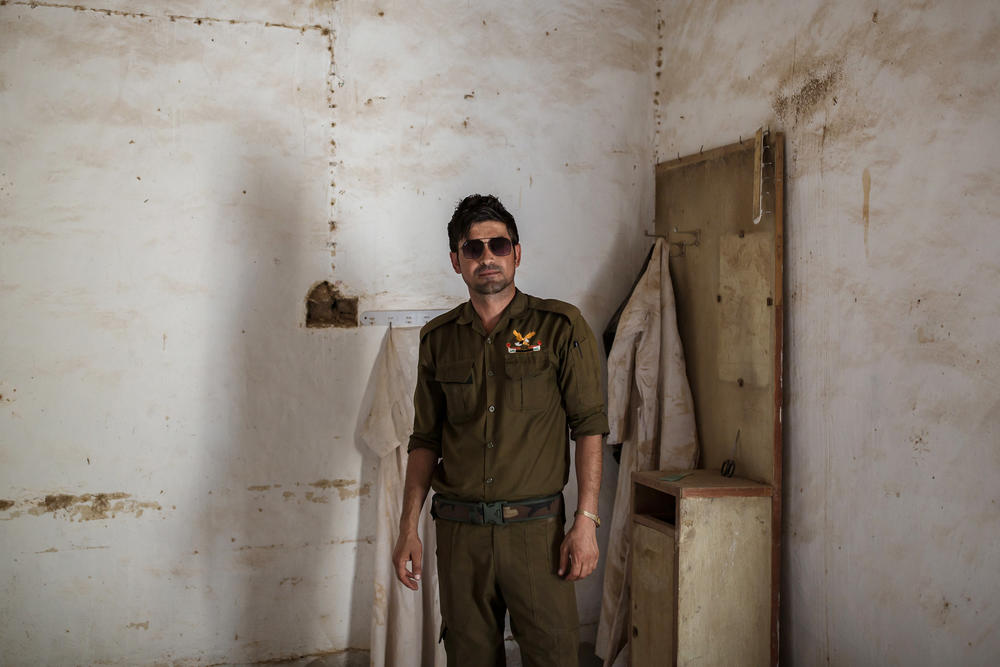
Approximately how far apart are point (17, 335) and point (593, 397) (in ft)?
6.37

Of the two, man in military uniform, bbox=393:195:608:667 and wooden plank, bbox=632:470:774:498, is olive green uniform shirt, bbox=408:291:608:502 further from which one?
wooden plank, bbox=632:470:774:498

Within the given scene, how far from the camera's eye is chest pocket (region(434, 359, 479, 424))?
78.1 inches

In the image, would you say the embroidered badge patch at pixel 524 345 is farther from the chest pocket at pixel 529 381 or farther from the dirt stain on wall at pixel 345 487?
the dirt stain on wall at pixel 345 487

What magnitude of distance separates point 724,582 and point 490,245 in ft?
4.17

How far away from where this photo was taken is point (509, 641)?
291 centimetres

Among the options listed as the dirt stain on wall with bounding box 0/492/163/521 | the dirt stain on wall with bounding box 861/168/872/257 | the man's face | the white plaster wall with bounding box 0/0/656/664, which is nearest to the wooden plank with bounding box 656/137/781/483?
the dirt stain on wall with bounding box 861/168/872/257

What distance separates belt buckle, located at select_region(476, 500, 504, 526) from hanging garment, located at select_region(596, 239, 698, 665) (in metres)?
1.00

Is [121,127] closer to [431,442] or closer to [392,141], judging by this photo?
[392,141]

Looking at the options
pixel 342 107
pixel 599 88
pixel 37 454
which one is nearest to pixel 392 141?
pixel 342 107

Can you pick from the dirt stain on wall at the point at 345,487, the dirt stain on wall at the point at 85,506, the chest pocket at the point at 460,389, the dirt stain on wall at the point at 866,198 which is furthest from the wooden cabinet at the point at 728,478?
the dirt stain on wall at the point at 85,506

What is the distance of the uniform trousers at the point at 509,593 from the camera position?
6.10ft

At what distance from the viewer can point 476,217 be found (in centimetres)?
199

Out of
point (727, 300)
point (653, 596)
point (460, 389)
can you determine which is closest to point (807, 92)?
point (727, 300)

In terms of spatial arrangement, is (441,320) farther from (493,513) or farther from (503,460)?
(493,513)
